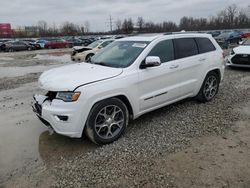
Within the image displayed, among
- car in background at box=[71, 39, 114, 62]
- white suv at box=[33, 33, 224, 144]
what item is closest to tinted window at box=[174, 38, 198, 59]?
white suv at box=[33, 33, 224, 144]

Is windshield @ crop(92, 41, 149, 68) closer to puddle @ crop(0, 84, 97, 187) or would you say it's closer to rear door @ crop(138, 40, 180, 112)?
rear door @ crop(138, 40, 180, 112)

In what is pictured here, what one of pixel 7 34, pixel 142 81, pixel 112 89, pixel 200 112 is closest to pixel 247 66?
pixel 200 112

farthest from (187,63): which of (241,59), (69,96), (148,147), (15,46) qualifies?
(15,46)

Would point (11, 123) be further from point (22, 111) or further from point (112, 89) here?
point (112, 89)

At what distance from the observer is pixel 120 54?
502cm

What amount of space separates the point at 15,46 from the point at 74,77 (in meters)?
35.1

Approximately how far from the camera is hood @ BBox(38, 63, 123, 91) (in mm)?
3901

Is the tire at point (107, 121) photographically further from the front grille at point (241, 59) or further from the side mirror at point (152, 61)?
the front grille at point (241, 59)

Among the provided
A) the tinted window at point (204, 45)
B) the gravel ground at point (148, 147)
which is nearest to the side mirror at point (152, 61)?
the gravel ground at point (148, 147)

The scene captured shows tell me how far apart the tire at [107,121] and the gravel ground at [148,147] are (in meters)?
0.15

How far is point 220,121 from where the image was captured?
5078mm

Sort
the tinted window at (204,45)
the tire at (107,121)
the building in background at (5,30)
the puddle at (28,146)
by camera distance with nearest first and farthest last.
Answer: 1. the puddle at (28,146)
2. the tire at (107,121)
3. the tinted window at (204,45)
4. the building in background at (5,30)

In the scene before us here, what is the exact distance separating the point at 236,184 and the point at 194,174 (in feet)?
1.66

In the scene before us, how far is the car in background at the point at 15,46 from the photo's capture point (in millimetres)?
34906
